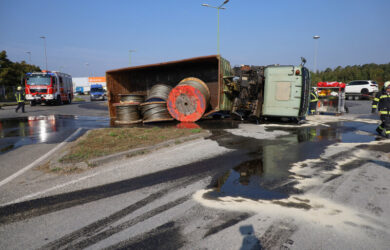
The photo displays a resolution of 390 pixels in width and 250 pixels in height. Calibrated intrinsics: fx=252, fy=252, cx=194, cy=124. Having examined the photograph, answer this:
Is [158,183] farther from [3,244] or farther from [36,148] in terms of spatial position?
[36,148]

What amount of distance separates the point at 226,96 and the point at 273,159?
6664 mm

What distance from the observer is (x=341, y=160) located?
18.2ft

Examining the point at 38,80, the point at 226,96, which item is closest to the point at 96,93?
the point at 38,80

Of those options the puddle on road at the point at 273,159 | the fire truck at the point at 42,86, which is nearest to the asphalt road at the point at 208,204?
the puddle on road at the point at 273,159

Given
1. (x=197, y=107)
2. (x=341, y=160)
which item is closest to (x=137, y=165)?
(x=341, y=160)

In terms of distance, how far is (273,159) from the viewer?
5676 millimetres

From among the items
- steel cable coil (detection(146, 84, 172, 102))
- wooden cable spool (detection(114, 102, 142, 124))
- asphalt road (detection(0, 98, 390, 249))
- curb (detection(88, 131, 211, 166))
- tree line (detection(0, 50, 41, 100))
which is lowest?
asphalt road (detection(0, 98, 390, 249))

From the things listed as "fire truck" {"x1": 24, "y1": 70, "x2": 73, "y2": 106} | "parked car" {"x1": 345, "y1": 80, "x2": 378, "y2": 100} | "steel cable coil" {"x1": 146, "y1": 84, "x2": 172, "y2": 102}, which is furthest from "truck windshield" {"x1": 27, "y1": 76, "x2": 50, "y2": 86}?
"parked car" {"x1": 345, "y1": 80, "x2": 378, "y2": 100}

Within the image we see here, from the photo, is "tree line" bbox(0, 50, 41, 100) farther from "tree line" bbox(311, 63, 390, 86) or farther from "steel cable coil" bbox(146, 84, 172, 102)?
"tree line" bbox(311, 63, 390, 86)

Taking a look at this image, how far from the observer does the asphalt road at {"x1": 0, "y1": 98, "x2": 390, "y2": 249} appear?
8.75ft

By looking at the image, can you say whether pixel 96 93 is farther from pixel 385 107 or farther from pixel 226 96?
pixel 385 107

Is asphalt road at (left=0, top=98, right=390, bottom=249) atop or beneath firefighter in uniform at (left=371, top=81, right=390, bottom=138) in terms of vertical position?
beneath

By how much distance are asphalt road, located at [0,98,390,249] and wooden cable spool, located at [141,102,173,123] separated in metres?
6.69

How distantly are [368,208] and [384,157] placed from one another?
3228 mm
